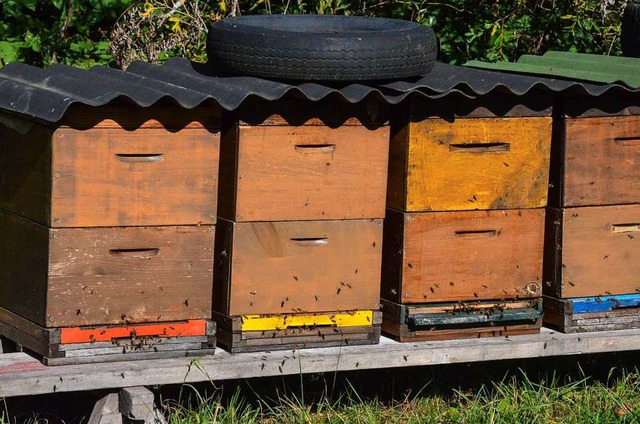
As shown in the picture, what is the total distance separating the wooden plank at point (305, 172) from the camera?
15.1 feet

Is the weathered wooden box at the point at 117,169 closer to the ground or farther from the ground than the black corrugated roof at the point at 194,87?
closer to the ground

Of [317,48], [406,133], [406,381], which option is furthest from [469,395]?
[317,48]

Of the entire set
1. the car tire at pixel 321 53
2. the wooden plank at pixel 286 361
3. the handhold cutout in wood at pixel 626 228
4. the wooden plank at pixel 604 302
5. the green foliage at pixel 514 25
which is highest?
the green foliage at pixel 514 25

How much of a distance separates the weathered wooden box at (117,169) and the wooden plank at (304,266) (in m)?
0.22

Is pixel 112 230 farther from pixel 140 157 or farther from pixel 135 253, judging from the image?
pixel 140 157

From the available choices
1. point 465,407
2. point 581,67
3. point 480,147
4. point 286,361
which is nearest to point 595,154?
point 480,147

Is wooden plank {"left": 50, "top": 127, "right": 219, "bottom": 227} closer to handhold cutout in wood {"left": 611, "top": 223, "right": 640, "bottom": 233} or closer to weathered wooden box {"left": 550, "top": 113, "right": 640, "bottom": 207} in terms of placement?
weathered wooden box {"left": 550, "top": 113, "right": 640, "bottom": 207}

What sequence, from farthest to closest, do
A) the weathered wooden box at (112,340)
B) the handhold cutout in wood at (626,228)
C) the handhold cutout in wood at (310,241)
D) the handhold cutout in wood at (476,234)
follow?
the handhold cutout in wood at (626,228) < the handhold cutout in wood at (476,234) < the handhold cutout in wood at (310,241) < the weathered wooden box at (112,340)

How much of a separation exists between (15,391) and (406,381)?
2192mm

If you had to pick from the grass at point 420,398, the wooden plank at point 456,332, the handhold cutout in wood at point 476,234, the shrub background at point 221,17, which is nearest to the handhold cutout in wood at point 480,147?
the handhold cutout in wood at point 476,234

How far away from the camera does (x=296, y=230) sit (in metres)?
4.69

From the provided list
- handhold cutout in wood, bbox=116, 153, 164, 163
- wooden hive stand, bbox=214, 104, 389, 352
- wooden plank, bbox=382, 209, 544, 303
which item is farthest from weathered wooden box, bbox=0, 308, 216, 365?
wooden plank, bbox=382, 209, 544, 303

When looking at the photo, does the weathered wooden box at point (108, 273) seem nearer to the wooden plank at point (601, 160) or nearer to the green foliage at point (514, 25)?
the wooden plank at point (601, 160)

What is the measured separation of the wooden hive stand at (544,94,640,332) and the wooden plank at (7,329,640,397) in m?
0.11
